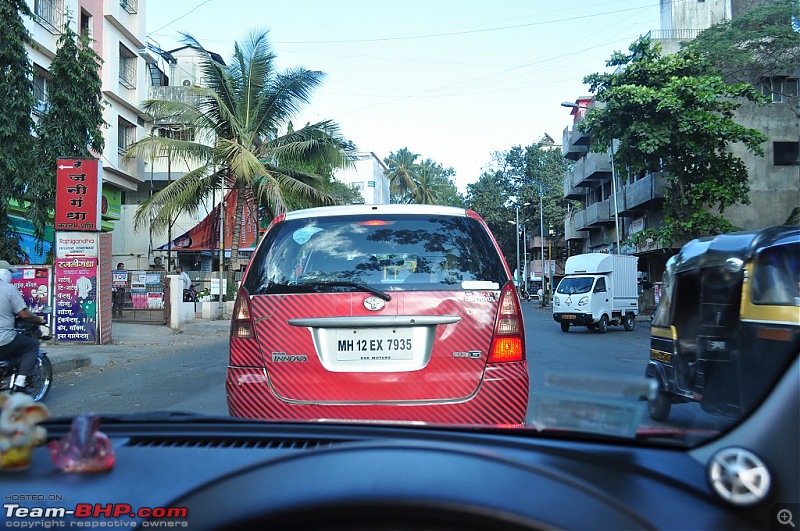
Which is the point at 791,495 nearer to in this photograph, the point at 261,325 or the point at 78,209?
the point at 261,325

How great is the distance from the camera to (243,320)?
3680 millimetres

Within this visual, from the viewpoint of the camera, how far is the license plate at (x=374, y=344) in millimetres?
3496

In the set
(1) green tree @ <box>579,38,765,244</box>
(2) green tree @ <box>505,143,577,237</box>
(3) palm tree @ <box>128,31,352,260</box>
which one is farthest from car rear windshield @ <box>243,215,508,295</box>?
(2) green tree @ <box>505,143,577,237</box>

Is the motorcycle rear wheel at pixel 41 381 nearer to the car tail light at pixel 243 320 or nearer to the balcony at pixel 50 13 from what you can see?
the car tail light at pixel 243 320

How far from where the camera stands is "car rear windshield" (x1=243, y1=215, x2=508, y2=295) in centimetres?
364

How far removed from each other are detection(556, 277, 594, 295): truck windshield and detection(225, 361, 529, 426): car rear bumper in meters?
19.3

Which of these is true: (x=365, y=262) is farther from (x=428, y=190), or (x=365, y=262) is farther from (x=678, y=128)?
(x=428, y=190)

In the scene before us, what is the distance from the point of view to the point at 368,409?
134 inches

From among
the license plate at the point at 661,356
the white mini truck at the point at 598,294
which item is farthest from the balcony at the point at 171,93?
the license plate at the point at 661,356

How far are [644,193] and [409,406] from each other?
100 ft

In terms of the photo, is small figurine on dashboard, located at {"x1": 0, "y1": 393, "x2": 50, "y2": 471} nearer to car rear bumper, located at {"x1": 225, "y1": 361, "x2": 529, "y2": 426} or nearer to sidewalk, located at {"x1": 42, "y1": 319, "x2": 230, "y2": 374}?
car rear bumper, located at {"x1": 225, "y1": 361, "x2": 529, "y2": 426}

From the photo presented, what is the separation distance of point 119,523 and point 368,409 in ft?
6.62

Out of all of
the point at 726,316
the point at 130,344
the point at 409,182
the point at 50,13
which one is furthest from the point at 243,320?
the point at 409,182

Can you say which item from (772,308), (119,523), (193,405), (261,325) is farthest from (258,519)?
(193,405)
